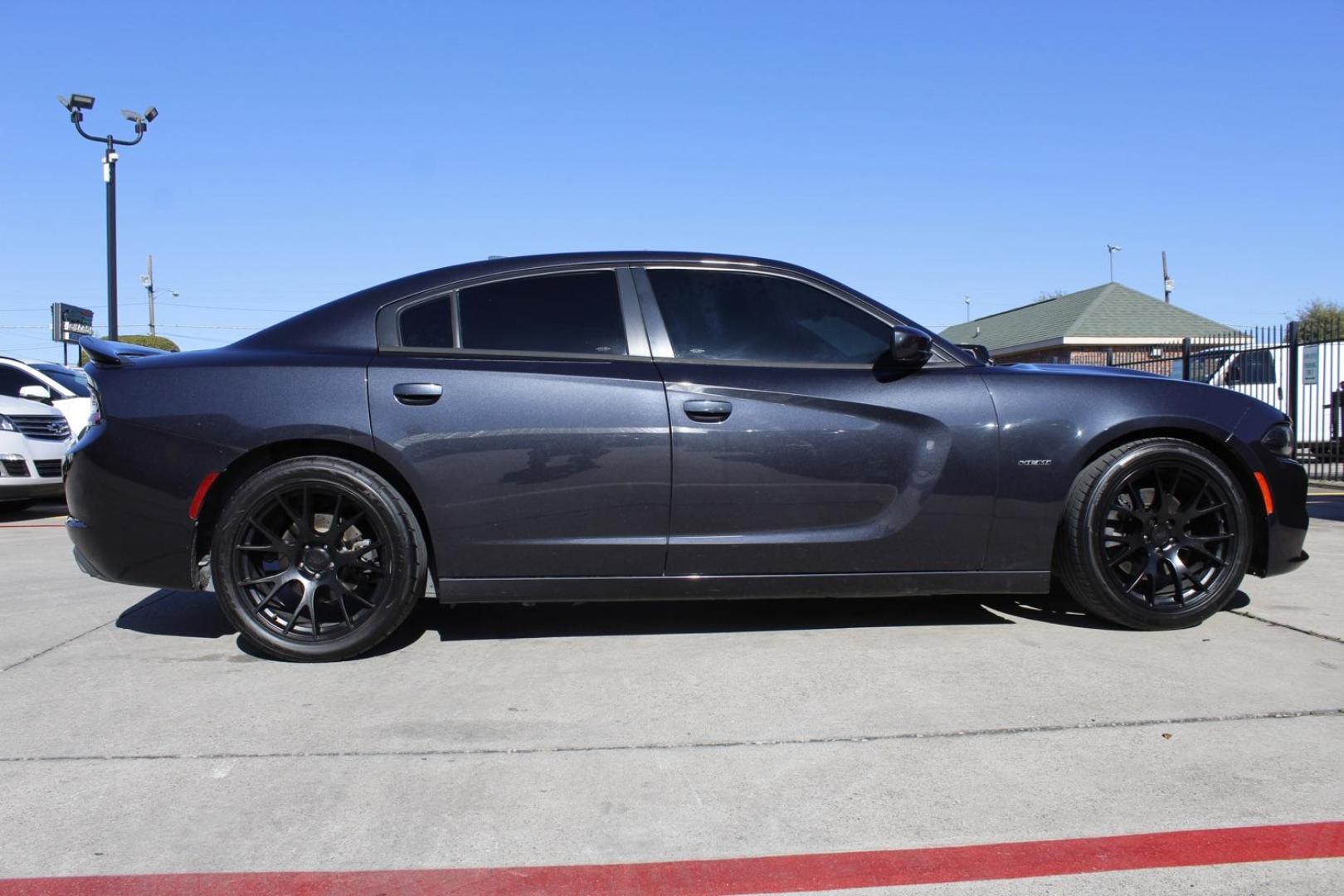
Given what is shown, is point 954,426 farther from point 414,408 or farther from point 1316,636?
point 414,408

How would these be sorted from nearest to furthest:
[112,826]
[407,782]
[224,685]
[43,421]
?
1. [112,826]
2. [407,782]
3. [224,685]
4. [43,421]

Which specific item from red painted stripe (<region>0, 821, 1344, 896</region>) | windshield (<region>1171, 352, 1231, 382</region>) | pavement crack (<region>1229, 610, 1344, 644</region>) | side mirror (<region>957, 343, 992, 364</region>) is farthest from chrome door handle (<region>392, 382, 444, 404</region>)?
windshield (<region>1171, 352, 1231, 382</region>)

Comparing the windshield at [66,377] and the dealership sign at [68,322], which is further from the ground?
the dealership sign at [68,322]

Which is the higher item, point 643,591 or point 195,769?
point 643,591

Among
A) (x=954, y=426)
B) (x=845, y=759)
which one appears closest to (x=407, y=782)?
(x=845, y=759)

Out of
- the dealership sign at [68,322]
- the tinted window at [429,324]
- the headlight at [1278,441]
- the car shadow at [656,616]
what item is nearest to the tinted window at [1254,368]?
the car shadow at [656,616]

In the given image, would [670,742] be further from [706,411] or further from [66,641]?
[66,641]

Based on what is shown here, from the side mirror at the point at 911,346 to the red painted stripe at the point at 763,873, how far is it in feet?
6.84

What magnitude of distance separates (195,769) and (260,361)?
165 centimetres

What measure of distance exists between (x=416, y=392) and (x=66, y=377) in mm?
10360

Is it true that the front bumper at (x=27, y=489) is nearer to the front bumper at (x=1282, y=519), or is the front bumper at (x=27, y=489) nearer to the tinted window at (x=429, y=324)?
the tinted window at (x=429, y=324)

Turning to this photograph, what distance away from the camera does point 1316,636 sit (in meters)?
4.25

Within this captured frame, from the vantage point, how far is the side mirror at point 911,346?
13.4 feet

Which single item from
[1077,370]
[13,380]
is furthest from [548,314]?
[13,380]
